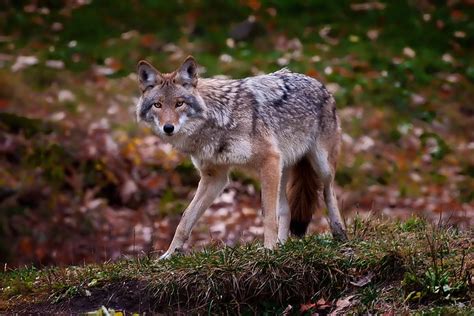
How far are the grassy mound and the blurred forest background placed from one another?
12.8 ft

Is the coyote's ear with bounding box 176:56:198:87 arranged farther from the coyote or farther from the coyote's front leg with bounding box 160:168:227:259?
the coyote's front leg with bounding box 160:168:227:259

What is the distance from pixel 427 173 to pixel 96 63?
639 centimetres

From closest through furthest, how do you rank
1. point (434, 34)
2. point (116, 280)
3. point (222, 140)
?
point (116, 280)
point (222, 140)
point (434, 34)

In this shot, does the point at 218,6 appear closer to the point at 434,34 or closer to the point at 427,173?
the point at 434,34

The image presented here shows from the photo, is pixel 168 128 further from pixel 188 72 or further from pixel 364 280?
pixel 364 280

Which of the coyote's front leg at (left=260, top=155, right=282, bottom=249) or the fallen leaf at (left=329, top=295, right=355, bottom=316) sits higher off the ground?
the coyote's front leg at (left=260, top=155, right=282, bottom=249)

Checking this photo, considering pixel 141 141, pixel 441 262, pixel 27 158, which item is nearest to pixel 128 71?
pixel 141 141

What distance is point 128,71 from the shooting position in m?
15.6

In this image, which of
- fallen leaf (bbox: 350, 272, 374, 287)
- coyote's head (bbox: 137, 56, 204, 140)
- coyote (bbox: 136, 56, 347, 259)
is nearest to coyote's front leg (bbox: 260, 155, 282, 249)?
coyote (bbox: 136, 56, 347, 259)

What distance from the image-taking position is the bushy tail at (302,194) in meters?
8.41

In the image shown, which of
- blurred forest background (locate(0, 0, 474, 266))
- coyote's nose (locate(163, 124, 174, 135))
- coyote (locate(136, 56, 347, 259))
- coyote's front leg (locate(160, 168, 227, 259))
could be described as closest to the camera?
coyote's nose (locate(163, 124, 174, 135))

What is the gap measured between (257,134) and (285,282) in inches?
62.5

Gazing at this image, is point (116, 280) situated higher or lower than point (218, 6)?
higher

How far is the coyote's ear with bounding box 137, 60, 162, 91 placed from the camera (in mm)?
7516
